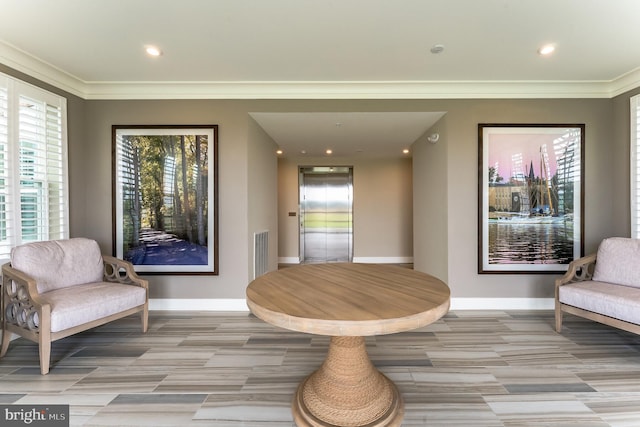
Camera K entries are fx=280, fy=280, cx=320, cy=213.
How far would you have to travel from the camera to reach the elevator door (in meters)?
6.07

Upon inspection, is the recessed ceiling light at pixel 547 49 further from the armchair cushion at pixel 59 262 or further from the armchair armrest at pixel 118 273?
the armchair cushion at pixel 59 262

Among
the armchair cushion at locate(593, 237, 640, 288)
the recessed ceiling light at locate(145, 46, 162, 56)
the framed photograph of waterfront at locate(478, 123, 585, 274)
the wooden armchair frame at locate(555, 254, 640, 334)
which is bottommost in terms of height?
the wooden armchair frame at locate(555, 254, 640, 334)

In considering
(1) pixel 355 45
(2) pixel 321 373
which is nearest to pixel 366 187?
(1) pixel 355 45

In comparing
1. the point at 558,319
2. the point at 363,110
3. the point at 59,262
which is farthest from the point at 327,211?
the point at 59,262

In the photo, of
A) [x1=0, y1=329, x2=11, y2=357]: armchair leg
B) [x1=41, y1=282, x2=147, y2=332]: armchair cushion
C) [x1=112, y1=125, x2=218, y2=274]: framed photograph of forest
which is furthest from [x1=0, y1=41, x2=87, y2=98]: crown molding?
[x1=0, y1=329, x2=11, y2=357]: armchair leg

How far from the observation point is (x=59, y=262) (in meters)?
2.43

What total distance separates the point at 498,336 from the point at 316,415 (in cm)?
195

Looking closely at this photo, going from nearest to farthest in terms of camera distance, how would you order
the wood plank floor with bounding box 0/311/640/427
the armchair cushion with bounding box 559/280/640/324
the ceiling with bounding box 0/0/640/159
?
1. the wood plank floor with bounding box 0/311/640/427
2. the ceiling with bounding box 0/0/640/159
3. the armchair cushion with bounding box 559/280/640/324

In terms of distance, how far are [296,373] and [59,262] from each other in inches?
88.8

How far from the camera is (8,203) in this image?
2.41m

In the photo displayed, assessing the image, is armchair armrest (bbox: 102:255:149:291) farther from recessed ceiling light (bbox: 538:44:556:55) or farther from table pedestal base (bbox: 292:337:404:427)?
recessed ceiling light (bbox: 538:44:556:55)

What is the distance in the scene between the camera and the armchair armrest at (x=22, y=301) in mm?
1952

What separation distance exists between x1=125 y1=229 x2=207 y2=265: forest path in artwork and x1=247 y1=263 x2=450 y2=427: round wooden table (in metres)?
1.73

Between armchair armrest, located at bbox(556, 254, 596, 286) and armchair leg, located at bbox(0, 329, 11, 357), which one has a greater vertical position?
armchair armrest, located at bbox(556, 254, 596, 286)
